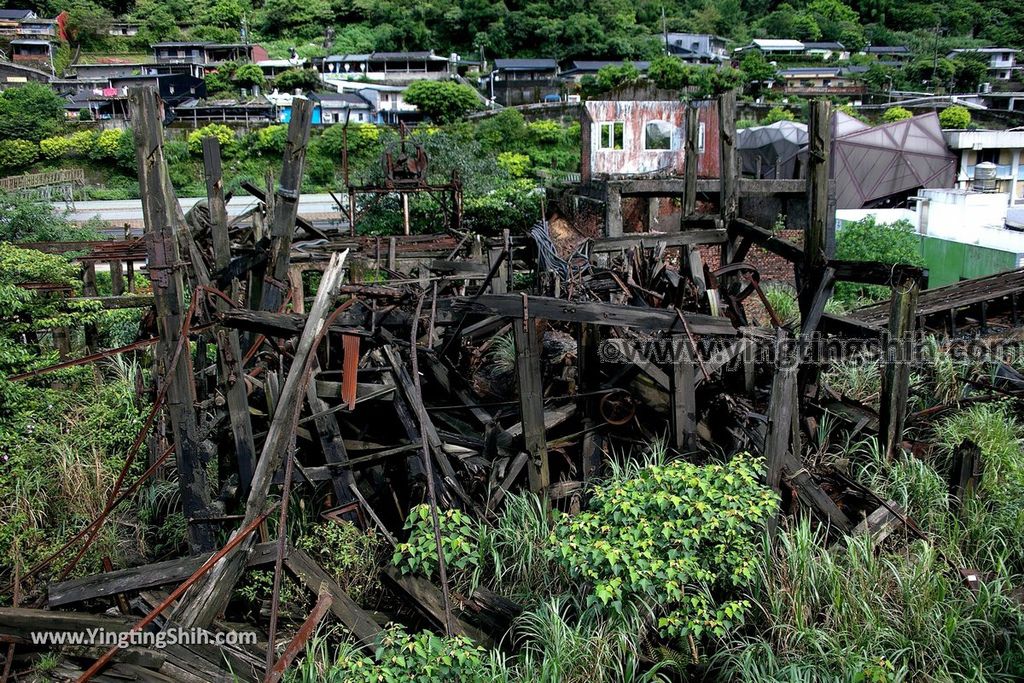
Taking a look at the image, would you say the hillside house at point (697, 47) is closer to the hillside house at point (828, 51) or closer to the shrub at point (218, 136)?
the hillside house at point (828, 51)

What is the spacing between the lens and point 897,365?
6.25m

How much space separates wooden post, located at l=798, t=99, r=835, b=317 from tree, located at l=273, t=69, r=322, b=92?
5093 centimetres

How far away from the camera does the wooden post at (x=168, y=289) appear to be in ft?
14.8

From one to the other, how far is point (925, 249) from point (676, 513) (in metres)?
12.9

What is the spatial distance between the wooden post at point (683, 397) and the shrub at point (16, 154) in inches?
1731

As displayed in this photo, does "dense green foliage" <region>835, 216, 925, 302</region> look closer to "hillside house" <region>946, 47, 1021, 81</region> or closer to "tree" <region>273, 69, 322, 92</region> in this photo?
"tree" <region>273, 69, 322, 92</region>

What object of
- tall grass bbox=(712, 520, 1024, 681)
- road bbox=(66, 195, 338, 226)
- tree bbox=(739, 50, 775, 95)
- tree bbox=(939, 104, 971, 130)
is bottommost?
road bbox=(66, 195, 338, 226)

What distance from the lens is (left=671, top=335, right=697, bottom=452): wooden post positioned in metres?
6.10

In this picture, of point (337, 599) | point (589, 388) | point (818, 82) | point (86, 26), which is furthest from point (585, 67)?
point (337, 599)

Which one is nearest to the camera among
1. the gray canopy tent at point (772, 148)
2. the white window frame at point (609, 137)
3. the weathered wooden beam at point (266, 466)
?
the weathered wooden beam at point (266, 466)

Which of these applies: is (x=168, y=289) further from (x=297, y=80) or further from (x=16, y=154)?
(x=297, y=80)

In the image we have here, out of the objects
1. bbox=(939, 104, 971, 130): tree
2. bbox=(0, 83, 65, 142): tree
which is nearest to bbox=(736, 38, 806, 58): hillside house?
bbox=(939, 104, 971, 130): tree

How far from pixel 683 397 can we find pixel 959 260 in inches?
432

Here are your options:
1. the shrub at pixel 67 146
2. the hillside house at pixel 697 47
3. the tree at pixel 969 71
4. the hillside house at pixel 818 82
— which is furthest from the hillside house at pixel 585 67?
the shrub at pixel 67 146
